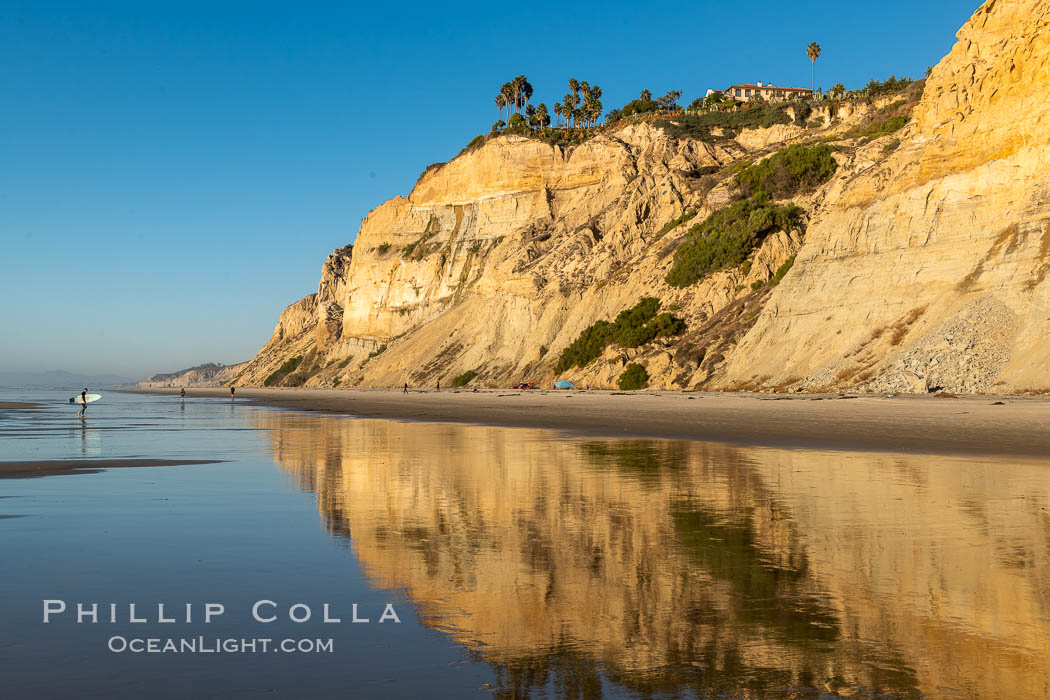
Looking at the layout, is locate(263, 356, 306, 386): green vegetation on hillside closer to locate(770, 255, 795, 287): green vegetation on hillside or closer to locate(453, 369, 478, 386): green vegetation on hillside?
locate(453, 369, 478, 386): green vegetation on hillside

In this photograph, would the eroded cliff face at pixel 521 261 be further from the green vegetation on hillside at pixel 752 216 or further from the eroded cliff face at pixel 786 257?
the green vegetation on hillside at pixel 752 216

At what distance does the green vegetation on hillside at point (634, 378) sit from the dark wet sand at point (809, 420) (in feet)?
32.7

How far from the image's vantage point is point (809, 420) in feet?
86.9

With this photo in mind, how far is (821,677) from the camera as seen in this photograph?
484 cm

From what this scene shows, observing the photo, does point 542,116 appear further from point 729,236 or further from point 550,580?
point 550,580

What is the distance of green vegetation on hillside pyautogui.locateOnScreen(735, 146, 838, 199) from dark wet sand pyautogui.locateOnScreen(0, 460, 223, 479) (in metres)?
48.5

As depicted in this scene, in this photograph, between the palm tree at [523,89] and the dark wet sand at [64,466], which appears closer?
the dark wet sand at [64,466]

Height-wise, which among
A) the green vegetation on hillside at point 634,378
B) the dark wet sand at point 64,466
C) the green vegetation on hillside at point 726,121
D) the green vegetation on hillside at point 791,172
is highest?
the green vegetation on hillside at point 726,121

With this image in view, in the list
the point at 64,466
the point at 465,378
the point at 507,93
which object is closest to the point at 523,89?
the point at 507,93

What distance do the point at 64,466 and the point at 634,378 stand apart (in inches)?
1507

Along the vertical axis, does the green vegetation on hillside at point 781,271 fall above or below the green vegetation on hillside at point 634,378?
above

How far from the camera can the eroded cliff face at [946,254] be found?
34031 millimetres

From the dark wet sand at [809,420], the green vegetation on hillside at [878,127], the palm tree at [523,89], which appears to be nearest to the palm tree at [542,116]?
the palm tree at [523,89]

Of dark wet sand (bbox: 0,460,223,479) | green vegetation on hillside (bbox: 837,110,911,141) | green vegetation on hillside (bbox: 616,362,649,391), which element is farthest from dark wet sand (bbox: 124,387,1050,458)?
green vegetation on hillside (bbox: 837,110,911,141)
